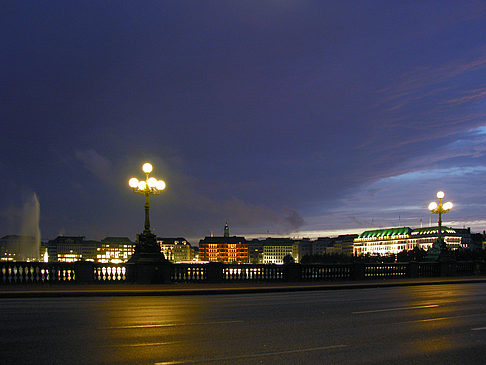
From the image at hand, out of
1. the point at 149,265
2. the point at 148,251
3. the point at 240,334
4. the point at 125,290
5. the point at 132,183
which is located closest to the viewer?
the point at 240,334

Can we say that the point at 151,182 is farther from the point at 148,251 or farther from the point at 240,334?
the point at 240,334

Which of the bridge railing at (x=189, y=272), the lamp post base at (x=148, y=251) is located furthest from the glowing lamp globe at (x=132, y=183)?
the bridge railing at (x=189, y=272)

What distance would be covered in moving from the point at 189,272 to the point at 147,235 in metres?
3.05

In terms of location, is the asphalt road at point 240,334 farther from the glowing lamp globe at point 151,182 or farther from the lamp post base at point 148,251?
the glowing lamp globe at point 151,182

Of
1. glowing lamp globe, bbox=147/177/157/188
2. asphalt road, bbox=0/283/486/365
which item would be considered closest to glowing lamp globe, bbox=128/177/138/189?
glowing lamp globe, bbox=147/177/157/188

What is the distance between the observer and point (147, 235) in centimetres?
2728

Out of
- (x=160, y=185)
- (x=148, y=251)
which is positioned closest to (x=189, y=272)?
(x=148, y=251)

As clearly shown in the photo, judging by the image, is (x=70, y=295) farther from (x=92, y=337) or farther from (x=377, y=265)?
(x=377, y=265)

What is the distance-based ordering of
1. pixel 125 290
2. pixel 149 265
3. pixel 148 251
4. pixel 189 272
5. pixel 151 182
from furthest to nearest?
pixel 151 182 → pixel 189 272 → pixel 148 251 → pixel 149 265 → pixel 125 290

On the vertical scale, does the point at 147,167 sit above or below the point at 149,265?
above

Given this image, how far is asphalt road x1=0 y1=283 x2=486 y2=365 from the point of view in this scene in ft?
27.3

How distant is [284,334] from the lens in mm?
10617

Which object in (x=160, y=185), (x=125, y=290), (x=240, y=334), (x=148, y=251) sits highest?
(x=160, y=185)

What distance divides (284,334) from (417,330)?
126 inches
